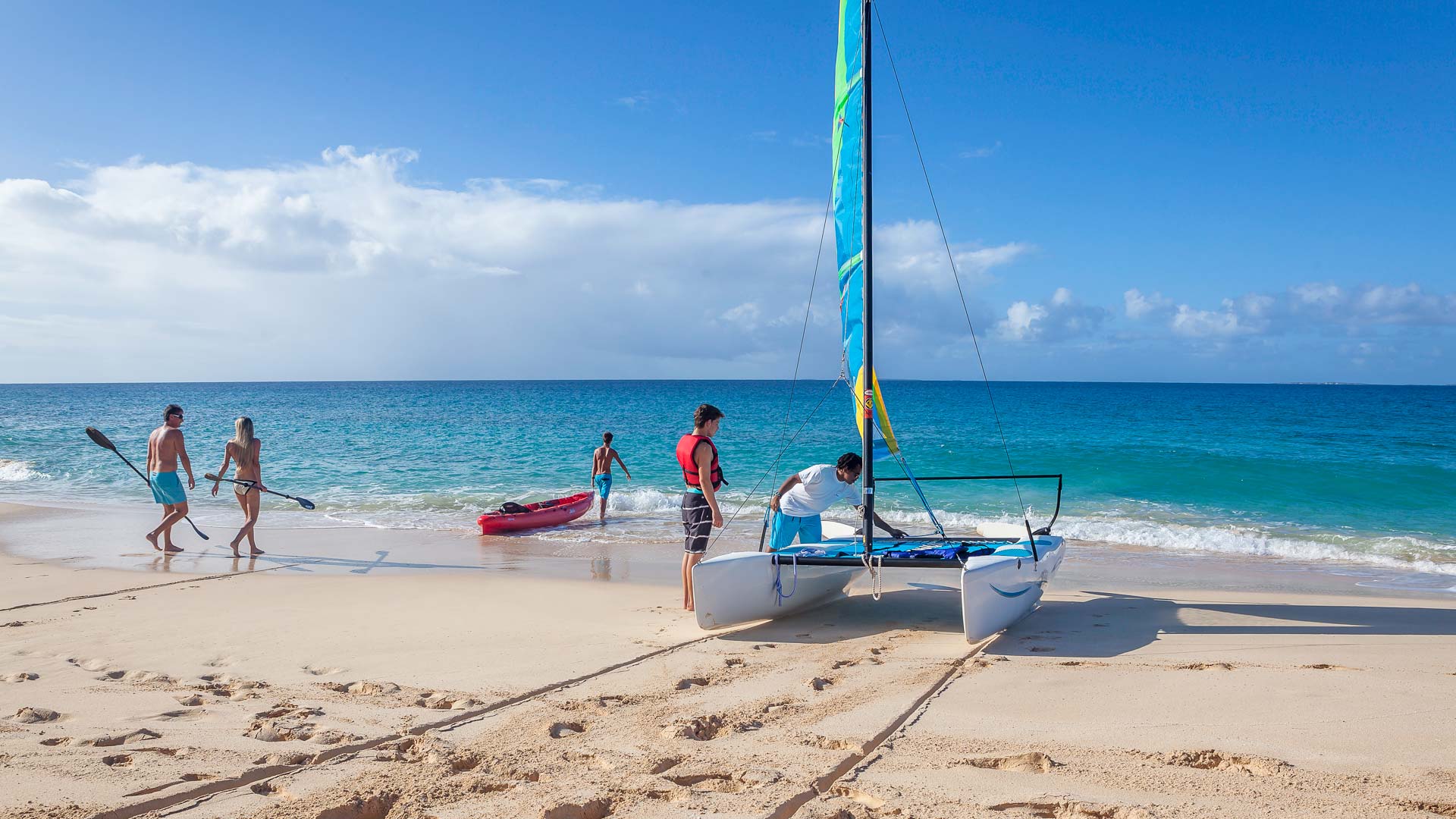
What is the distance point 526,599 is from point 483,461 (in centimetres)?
1654

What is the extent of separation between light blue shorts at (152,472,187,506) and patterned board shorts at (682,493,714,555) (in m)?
6.56

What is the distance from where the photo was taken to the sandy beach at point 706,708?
10.3ft

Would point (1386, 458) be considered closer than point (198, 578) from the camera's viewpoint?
No

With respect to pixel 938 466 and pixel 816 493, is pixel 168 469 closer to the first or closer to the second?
pixel 816 493

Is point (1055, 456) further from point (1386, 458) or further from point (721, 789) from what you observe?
point (721, 789)

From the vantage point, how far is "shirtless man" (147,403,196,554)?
9484mm

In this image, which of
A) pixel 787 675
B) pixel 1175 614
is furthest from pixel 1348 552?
pixel 787 675

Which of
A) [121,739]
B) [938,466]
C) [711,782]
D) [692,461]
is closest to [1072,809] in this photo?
[711,782]

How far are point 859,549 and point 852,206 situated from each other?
8.73ft

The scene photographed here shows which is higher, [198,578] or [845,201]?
[845,201]

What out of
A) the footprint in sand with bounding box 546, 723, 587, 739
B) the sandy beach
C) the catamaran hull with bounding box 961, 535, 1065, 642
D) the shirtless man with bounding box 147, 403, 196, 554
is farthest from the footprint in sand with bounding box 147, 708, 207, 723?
the shirtless man with bounding box 147, 403, 196, 554

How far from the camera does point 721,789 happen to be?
10.6ft

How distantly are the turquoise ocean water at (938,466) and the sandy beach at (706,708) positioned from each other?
226 centimetres

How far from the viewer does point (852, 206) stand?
21.5ft
